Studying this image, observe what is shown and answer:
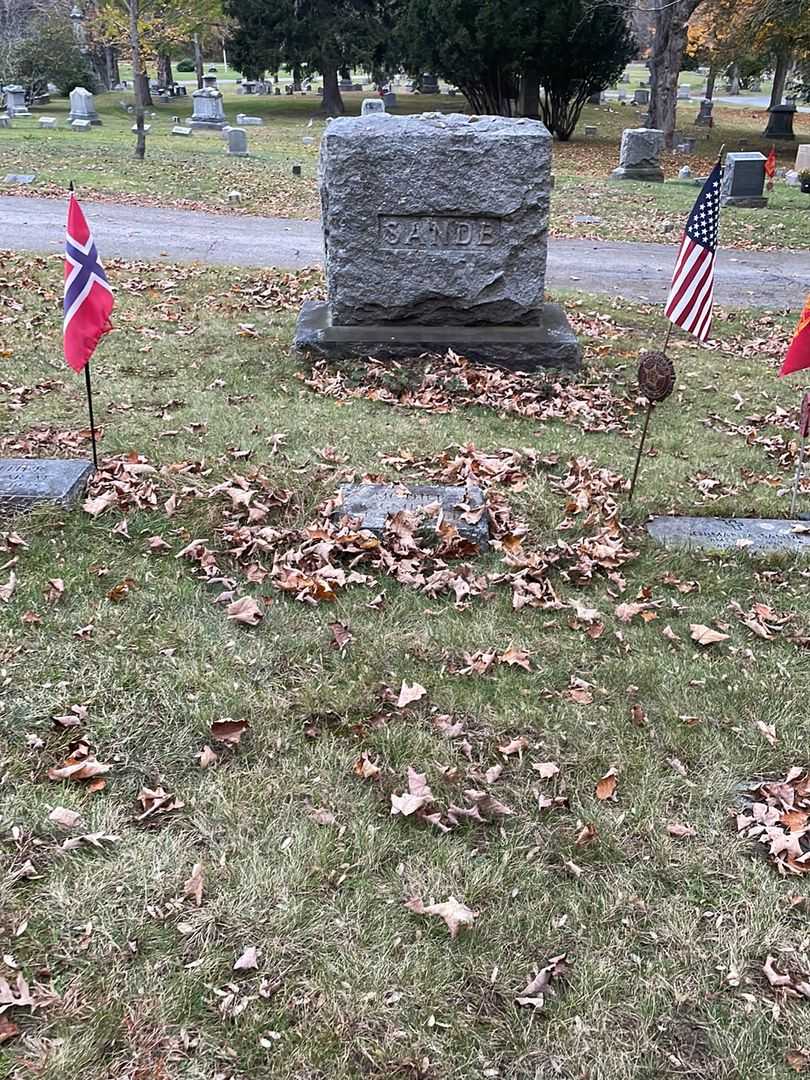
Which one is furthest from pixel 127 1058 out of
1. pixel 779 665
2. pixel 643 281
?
pixel 643 281

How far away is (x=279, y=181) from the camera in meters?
19.0

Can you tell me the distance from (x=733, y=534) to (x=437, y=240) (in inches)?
157

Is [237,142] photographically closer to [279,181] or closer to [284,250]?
[279,181]

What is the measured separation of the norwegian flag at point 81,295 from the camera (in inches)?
186

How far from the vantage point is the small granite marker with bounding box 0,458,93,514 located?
5023 mm

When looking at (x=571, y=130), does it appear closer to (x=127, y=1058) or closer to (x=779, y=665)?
(x=779, y=665)

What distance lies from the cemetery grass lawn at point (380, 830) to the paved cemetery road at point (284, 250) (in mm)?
6949

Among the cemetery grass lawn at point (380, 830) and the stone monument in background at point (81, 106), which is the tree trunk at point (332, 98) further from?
the cemetery grass lawn at point (380, 830)

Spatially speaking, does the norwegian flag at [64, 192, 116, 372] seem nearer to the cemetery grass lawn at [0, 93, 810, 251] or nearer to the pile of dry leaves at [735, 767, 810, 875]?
the pile of dry leaves at [735, 767, 810, 875]

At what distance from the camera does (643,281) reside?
12102mm

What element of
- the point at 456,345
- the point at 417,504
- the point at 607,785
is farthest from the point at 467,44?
the point at 607,785

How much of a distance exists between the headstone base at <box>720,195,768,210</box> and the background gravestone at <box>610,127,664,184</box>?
11.3 ft

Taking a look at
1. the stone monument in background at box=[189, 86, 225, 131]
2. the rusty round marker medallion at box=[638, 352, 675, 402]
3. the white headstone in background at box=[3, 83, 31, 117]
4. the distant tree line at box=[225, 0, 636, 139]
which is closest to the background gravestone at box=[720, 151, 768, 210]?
the distant tree line at box=[225, 0, 636, 139]

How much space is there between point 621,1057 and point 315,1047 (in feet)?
2.75
